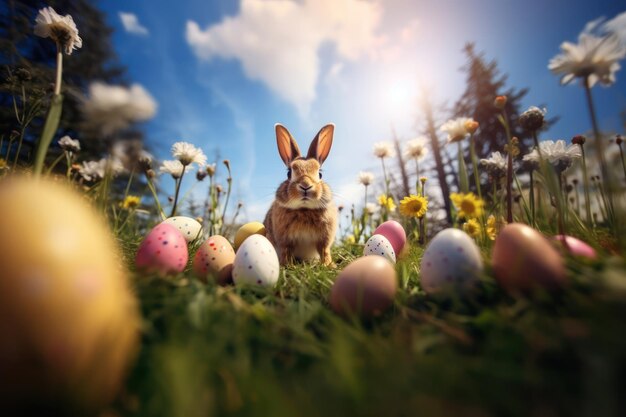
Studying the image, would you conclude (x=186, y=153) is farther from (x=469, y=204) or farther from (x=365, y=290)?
(x=469, y=204)

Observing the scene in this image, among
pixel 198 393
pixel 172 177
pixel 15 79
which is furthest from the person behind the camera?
pixel 172 177

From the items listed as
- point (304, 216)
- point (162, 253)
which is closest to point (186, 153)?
point (304, 216)

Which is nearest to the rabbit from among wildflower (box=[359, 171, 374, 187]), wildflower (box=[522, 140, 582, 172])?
wildflower (box=[359, 171, 374, 187])

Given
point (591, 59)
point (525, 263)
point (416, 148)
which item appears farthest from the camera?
point (416, 148)

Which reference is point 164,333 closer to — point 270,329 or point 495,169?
point 270,329

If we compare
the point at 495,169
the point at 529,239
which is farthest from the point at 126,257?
the point at 495,169

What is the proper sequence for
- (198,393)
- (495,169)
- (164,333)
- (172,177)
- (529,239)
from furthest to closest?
(172,177) → (495,169) → (529,239) → (164,333) → (198,393)
